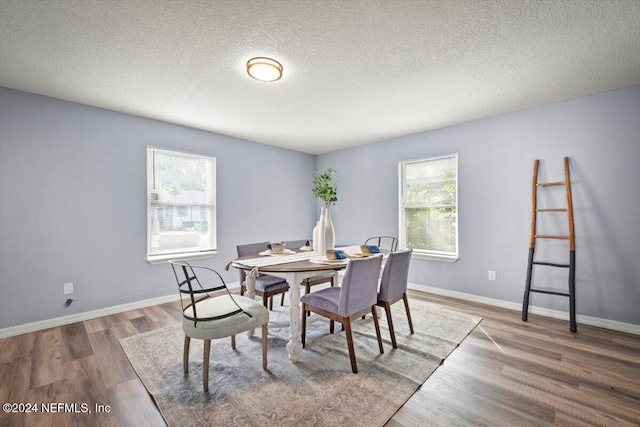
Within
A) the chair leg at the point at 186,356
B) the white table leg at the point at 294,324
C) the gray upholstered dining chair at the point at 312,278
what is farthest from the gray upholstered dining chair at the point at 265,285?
the chair leg at the point at 186,356

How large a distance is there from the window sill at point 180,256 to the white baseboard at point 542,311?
3.11 m

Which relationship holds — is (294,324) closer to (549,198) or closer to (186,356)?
(186,356)

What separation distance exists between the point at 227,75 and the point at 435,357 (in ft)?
9.88

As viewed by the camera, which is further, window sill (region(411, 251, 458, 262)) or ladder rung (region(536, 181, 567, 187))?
window sill (region(411, 251, 458, 262))

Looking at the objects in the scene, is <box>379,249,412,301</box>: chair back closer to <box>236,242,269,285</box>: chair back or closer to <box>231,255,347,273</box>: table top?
<box>231,255,347,273</box>: table top

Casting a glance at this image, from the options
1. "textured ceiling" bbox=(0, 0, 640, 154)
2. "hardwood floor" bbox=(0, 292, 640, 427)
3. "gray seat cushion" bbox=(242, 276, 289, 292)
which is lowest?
"hardwood floor" bbox=(0, 292, 640, 427)

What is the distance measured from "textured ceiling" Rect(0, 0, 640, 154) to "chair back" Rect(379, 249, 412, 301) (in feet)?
5.39

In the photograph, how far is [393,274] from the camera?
97.0 inches

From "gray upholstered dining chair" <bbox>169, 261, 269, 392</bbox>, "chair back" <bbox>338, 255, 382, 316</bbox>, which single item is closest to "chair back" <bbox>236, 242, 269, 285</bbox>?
"gray upholstered dining chair" <bbox>169, 261, 269, 392</bbox>

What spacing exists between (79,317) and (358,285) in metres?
3.17

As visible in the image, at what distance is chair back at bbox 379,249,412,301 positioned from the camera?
241cm

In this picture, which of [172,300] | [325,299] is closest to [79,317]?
[172,300]

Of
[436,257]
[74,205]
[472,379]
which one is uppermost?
[74,205]

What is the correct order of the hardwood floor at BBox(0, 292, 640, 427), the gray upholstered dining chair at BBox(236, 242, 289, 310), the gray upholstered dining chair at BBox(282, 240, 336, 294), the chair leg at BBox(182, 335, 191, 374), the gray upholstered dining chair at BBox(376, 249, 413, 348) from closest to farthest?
the hardwood floor at BBox(0, 292, 640, 427), the chair leg at BBox(182, 335, 191, 374), the gray upholstered dining chair at BBox(376, 249, 413, 348), the gray upholstered dining chair at BBox(236, 242, 289, 310), the gray upholstered dining chair at BBox(282, 240, 336, 294)
